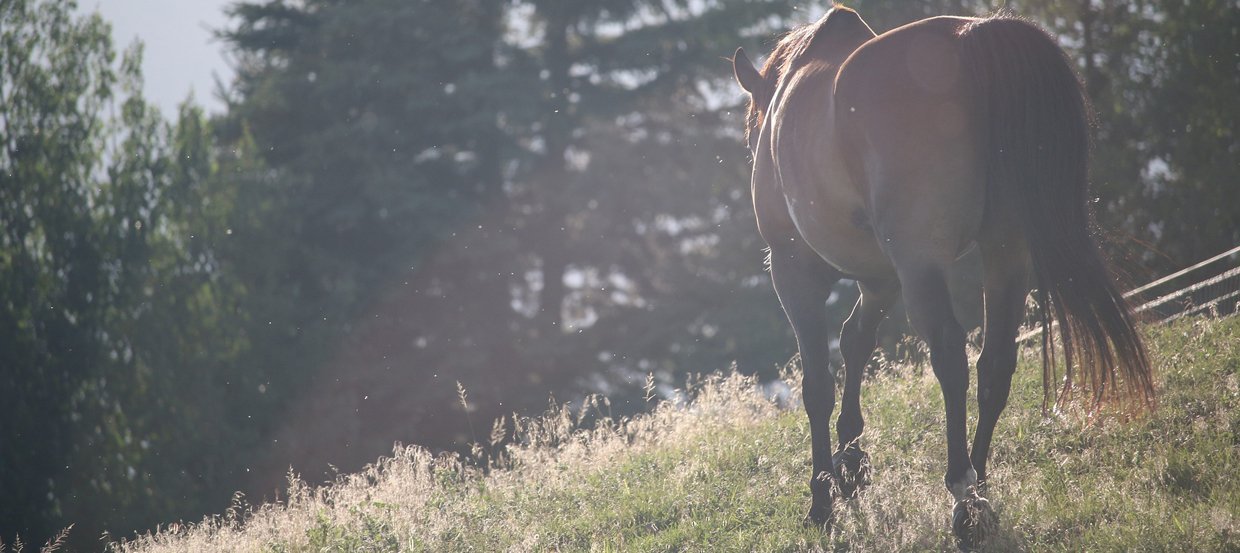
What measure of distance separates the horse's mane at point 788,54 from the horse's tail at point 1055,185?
1452 mm

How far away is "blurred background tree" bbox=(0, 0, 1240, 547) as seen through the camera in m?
24.9

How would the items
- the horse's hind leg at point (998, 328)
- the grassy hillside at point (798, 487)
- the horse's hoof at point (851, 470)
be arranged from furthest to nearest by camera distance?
the horse's hoof at point (851, 470), the horse's hind leg at point (998, 328), the grassy hillside at point (798, 487)

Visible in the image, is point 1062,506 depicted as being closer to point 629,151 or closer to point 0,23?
point 629,151

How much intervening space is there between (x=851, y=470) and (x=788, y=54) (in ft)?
8.34

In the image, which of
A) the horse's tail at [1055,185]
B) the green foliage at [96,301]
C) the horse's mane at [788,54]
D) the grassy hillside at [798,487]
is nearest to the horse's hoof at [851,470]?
the grassy hillside at [798,487]

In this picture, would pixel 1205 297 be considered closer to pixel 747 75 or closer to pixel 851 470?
pixel 851 470

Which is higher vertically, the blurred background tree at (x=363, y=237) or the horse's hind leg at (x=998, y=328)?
the blurred background tree at (x=363, y=237)

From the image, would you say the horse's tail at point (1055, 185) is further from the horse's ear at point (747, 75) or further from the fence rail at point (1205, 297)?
the fence rail at point (1205, 297)

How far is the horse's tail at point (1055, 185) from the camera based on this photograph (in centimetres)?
516

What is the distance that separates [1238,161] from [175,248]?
21927mm

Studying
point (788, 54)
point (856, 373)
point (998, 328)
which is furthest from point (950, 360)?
point (788, 54)

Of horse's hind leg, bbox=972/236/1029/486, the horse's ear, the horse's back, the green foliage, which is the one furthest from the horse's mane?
the green foliage

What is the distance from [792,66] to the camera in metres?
6.66

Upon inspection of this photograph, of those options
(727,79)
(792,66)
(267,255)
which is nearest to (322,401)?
(267,255)
